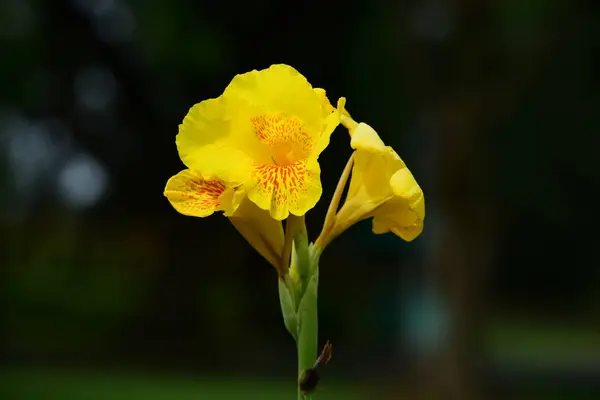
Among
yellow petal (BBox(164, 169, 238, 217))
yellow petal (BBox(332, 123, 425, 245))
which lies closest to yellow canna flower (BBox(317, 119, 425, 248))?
yellow petal (BBox(332, 123, 425, 245))

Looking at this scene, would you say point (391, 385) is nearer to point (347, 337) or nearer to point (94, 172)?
point (347, 337)

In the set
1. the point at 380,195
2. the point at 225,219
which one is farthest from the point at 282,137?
the point at 225,219

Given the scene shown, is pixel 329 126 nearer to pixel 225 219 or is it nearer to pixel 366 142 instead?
pixel 366 142

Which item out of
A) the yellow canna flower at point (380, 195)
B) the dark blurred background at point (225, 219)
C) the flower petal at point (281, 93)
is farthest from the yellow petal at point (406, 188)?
the dark blurred background at point (225, 219)

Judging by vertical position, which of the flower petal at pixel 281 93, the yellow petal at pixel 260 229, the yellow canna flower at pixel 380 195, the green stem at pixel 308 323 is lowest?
the green stem at pixel 308 323

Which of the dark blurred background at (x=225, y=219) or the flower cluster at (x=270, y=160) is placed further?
the dark blurred background at (x=225, y=219)

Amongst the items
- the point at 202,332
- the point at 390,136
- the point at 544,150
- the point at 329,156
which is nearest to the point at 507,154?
the point at 544,150

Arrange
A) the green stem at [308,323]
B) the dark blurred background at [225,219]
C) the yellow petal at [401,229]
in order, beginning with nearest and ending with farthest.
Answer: the green stem at [308,323] < the yellow petal at [401,229] < the dark blurred background at [225,219]

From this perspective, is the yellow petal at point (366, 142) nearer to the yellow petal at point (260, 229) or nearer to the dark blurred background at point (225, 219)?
the yellow petal at point (260, 229)
